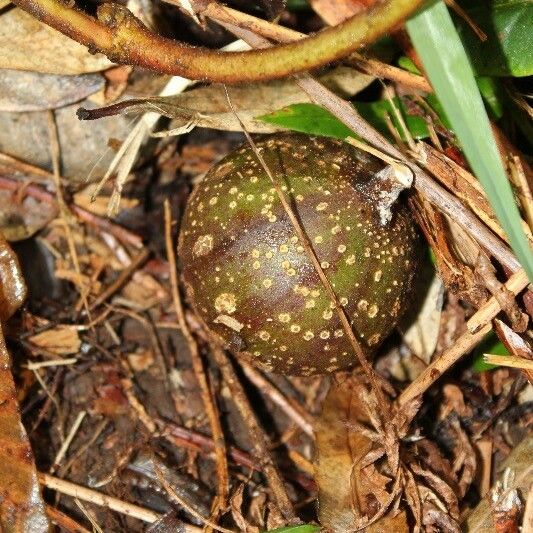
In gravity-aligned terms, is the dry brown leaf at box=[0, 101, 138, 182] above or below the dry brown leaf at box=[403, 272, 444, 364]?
above

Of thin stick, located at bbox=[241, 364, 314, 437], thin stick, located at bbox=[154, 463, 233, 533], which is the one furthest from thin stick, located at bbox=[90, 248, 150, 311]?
thin stick, located at bbox=[154, 463, 233, 533]

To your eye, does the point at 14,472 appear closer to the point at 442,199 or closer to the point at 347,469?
the point at 347,469

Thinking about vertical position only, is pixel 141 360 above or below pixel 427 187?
below

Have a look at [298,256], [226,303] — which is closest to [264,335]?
[226,303]

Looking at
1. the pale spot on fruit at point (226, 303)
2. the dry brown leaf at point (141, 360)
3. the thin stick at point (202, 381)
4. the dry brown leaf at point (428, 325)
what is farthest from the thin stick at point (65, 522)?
the dry brown leaf at point (428, 325)

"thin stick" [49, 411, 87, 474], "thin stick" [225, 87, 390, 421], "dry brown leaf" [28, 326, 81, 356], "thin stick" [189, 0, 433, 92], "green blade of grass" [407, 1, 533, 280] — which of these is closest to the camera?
"green blade of grass" [407, 1, 533, 280]

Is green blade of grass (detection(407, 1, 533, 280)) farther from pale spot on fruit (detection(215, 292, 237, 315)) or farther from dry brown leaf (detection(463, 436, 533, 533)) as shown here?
dry brown leaf (detection(463, 436, 533, 533))

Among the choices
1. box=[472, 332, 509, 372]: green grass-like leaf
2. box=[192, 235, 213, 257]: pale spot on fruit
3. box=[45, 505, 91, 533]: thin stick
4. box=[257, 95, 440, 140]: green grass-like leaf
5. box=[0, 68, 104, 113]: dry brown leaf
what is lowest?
box=[45, 505, 91, 533]: thin stick
